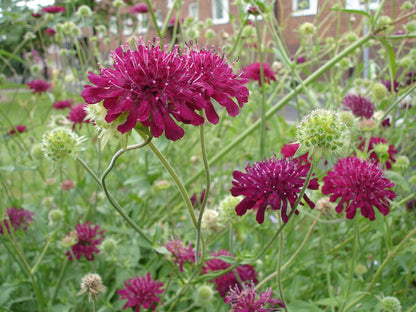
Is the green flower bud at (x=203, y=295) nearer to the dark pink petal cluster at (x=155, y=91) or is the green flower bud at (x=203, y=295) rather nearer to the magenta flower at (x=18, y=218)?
the dark pink petal cluster at (x=155, y=91)

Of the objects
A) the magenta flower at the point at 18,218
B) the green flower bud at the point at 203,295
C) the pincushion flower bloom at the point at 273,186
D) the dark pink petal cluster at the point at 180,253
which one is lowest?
the green flower bud at the point at 203,295

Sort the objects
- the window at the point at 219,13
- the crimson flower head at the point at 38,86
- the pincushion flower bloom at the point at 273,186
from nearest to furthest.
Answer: the pincushion flower bloom at the point at 273,186 < the crimson flower head at the point at 38,86 < the window at the point at 219,13

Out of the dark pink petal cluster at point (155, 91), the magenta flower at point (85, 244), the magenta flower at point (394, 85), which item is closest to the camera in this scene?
the dark pink petal cluster at point (155, 91)

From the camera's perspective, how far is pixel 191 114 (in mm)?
515

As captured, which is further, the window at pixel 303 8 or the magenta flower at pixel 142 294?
the window at pixel 303 8

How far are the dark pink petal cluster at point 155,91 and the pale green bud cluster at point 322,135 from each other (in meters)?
0.15

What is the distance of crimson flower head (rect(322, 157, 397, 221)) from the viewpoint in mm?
743

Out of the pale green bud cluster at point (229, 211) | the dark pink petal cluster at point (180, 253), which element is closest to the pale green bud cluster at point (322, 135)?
the pale green bud cluster at point (229, 211)

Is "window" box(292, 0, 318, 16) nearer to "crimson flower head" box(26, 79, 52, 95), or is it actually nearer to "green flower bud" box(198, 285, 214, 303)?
"green flower bud" box(198, 285, 214, 303)

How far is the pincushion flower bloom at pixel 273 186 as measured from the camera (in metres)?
0.65

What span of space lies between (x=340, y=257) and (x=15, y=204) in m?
1.27

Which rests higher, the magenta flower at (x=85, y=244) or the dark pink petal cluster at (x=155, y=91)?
the dark pink petal cluster at (x=155, y=91)

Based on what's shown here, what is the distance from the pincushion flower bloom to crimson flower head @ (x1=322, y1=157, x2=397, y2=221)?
0.44 feet

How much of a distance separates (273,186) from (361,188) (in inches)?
8.9
